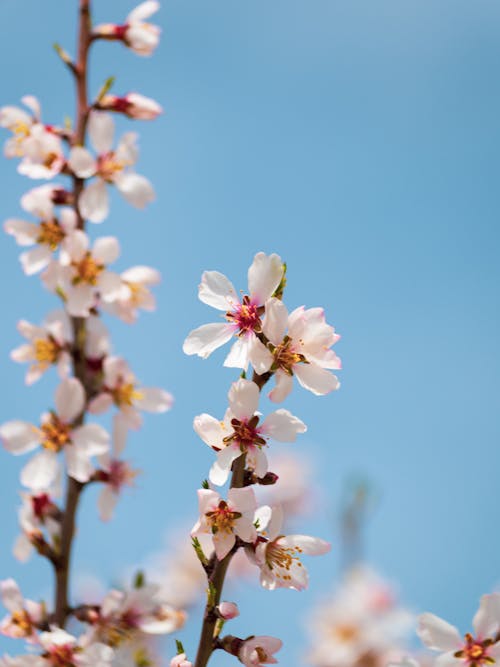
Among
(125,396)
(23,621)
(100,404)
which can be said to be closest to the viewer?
(23,621)

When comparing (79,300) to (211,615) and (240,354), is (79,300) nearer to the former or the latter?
(240,354)

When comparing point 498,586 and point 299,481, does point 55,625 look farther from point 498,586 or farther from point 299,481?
point 299,481

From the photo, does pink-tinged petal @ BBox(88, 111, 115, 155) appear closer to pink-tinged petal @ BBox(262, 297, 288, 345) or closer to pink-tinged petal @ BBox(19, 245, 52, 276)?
pink-tinged petal @ BBox(19, 245, 52, 276)

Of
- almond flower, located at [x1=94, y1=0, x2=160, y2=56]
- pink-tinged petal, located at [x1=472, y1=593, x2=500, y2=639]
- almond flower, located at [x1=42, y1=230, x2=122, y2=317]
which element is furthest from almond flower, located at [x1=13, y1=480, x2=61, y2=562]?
almond flower, located at [x1=94, y1=0, x2=160, y2=56]

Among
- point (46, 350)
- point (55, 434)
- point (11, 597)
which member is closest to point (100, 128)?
point (46, 350)

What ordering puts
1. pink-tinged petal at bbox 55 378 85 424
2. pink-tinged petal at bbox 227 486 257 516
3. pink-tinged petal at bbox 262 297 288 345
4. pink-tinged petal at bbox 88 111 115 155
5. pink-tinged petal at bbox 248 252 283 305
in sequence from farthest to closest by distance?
pink-tinged petal at bbox 88 111 115 155
pink-tinged petal at bbox 55 378 85 424
pink-tinged petal at bbox 248 252 283 305
pink-tinged petal at bbox 262 297 288 345
pink-tinged petal at bbox 227 486 257 516

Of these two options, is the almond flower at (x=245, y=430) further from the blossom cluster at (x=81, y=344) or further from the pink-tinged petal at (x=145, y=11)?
the pink-tinged petal at (x=145, y=11)

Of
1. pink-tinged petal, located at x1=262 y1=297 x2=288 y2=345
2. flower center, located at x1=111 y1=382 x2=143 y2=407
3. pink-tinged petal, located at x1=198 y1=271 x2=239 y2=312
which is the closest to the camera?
pink-tinged petal, located at x1=262 y1=297 x2=288 y2=345
